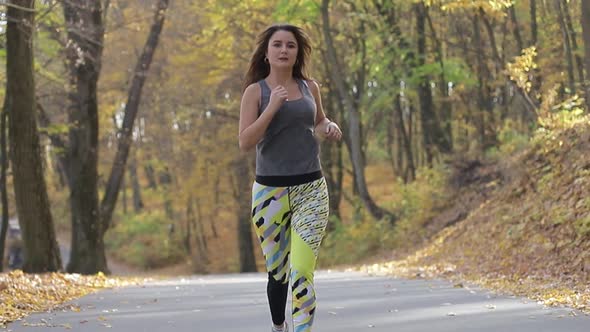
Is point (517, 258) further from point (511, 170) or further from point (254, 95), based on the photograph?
point (254, 95)

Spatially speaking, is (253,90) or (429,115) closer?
(253,90)

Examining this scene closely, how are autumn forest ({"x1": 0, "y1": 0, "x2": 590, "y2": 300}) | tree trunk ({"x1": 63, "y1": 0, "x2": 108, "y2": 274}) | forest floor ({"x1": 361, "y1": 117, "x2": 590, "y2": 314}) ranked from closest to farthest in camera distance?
forest floor ({"x1": 361, "y1": 117, "x2": 590, "y2": 314}) → autumn forest ({"x1": 0, "y1": 0, "x2": 590, "y2": 300}) → tree trunk ({"x1": 63, "y1": 0, "x2": 108, "y2": 274})

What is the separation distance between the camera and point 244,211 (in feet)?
119

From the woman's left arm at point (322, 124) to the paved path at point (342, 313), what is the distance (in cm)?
205

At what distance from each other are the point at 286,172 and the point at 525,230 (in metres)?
10.3

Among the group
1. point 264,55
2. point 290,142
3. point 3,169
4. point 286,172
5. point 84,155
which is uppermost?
point 264,55

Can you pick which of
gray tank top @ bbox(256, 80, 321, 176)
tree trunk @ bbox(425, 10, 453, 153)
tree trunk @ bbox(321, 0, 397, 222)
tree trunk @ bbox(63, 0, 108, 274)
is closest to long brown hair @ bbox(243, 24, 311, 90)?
gray tank top @ bbox(256, 80, 321, 176)

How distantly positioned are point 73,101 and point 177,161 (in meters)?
16.4

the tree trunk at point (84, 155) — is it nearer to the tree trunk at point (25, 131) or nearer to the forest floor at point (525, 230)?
the tree trunk at point (25, 131)

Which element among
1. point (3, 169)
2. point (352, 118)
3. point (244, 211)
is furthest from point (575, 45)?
point (3, 169)

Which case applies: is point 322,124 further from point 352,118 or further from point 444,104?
point 444,104

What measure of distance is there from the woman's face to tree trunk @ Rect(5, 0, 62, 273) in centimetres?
995

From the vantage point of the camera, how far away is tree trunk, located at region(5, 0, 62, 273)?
1603cm

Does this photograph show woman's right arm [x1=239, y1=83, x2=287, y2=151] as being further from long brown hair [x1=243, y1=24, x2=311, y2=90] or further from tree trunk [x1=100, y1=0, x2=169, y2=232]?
tree trunk [x1=100, y1=0, x2=169, y2=232]
